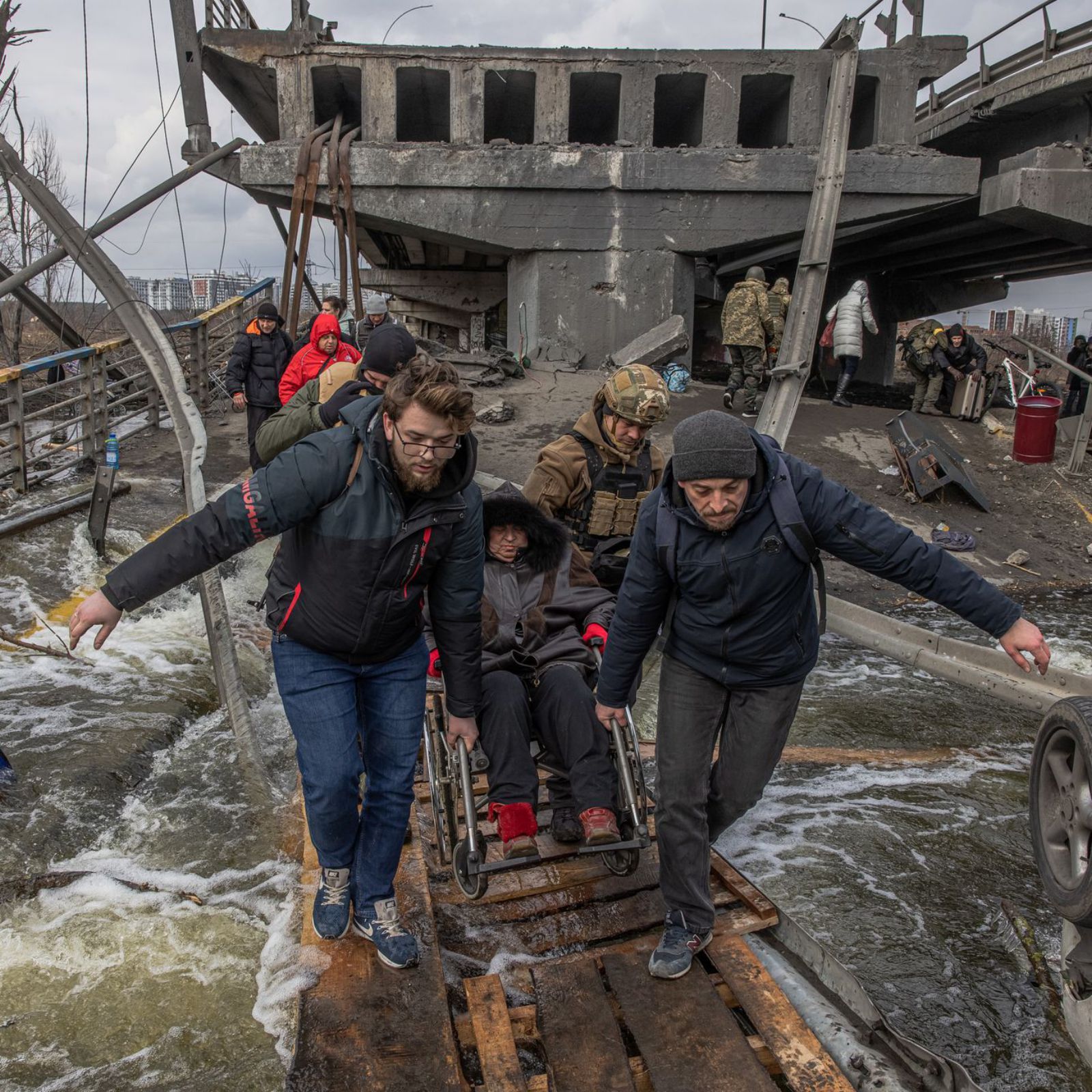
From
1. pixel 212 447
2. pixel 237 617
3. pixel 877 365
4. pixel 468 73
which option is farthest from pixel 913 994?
pixel 877 365

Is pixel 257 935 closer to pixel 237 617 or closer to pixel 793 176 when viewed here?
pixel 237 617

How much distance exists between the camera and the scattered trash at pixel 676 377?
12609 millimetres

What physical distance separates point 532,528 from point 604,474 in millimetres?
676

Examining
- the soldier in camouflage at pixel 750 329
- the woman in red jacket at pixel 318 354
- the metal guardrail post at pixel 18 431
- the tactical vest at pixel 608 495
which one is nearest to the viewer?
the tactical vest at pixel 608 495

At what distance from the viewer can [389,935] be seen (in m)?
3.04

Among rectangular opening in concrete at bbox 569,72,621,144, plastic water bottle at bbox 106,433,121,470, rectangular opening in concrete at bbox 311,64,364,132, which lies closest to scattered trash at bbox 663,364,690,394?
rectangular opening in concrete at bbox 569,72,621,144

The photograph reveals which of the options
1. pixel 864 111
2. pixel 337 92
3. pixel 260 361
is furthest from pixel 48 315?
pixel 864 111

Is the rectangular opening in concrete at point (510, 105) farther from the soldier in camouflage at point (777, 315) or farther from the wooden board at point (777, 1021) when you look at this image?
the wooden board at point (777, 1021)

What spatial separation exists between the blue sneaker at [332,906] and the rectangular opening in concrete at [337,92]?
12.6 meters

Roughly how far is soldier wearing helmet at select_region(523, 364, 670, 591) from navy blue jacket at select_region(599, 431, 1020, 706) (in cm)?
126

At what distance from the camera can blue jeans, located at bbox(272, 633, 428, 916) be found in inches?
113

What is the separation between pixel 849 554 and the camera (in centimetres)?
286

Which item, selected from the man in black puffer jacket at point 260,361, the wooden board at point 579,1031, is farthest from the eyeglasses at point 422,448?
the man in black puffer jacket at point 260,361

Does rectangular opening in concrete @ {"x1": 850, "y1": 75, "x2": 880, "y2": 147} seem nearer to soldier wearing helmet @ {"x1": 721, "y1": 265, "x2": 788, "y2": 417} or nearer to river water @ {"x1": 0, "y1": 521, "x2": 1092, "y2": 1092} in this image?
soldier wearing helmet @ {"x1": 721, "y1": 265, "x2": 788, "y2": 417}
